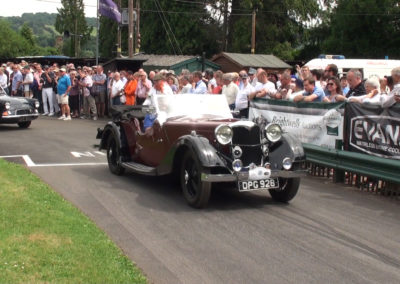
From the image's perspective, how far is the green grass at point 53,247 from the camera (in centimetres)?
447

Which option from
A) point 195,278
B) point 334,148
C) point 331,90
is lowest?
point 195,278

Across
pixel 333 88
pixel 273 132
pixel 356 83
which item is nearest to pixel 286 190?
pixel 273 132

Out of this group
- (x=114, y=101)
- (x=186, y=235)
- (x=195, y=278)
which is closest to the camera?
(x=195, y=278)

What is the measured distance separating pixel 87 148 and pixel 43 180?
380 cm

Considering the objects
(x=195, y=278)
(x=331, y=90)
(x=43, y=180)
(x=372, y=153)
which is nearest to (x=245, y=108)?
(x=331, y=90)

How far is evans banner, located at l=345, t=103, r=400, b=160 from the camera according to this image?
8.12 metres

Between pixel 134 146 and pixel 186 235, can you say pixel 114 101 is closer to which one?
pixel 134 146

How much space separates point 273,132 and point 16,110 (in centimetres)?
1060

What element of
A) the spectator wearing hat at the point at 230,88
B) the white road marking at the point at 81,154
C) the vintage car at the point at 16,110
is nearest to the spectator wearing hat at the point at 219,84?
the spectator wearing hat at the point at 230,88

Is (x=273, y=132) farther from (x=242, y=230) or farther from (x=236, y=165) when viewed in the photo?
(x=242, y=230)

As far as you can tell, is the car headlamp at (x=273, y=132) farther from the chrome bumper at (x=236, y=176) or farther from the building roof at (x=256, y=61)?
the building roof at (x=256, y=61)

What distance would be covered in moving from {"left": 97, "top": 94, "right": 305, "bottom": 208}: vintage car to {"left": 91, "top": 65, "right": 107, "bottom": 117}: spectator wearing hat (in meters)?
11.1

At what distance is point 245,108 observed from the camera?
491 inches

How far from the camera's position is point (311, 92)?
10500mm
